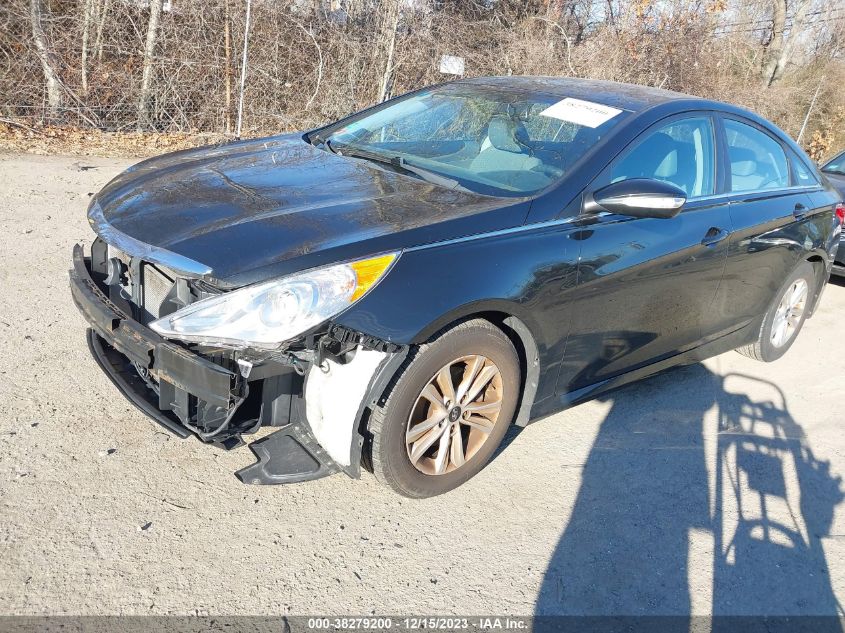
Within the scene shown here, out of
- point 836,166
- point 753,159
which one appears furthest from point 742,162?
point 836,166

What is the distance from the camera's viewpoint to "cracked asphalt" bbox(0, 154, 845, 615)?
264 centimetres

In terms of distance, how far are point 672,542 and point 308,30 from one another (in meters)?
9.58

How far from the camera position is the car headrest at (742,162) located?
424 centimetres

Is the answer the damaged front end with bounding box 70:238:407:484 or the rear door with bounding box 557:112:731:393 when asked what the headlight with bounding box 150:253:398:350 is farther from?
the rear door with bounding box 557:112:731:393

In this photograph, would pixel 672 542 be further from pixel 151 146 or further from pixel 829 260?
pixel 151 146

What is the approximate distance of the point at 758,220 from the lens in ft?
14.1

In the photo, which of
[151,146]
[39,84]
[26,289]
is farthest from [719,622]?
[39,84]

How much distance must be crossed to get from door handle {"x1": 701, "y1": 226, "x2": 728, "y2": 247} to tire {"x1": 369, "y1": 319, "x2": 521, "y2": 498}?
55.4 inches

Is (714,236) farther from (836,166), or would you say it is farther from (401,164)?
(836,166)

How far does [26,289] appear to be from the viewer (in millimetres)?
4703

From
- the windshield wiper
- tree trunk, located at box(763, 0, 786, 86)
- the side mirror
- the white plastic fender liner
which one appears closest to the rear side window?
the side mirror

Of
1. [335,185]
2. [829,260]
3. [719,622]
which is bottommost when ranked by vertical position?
[719,622]

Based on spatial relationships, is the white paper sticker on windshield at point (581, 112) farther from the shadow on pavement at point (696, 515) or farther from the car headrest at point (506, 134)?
the shadow on pavement at point (696, 515)

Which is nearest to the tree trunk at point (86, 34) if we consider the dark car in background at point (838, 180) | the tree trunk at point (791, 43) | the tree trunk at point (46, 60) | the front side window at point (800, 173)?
the tree trunk at point (46, 60)
